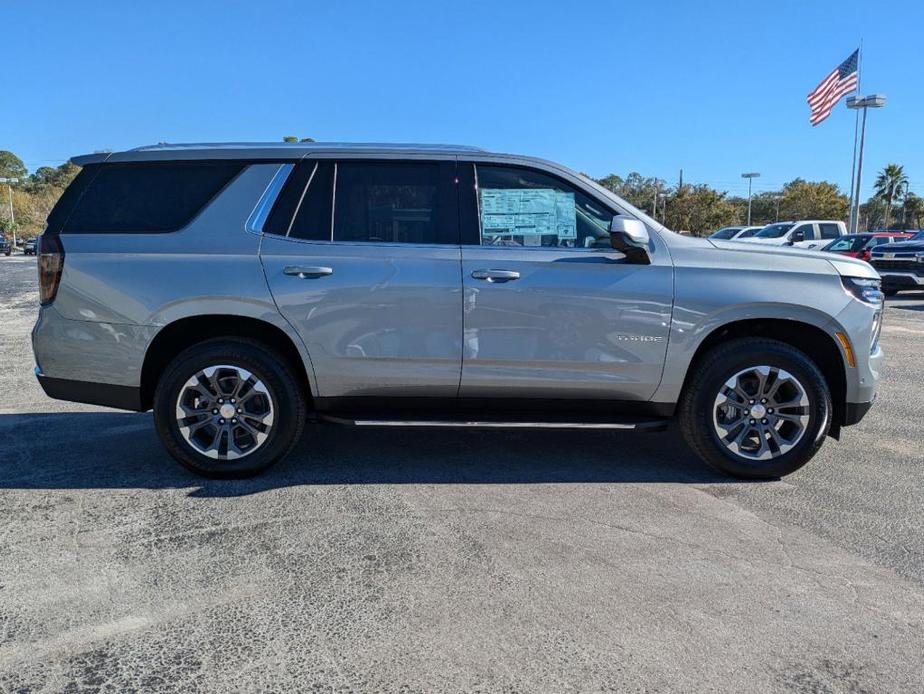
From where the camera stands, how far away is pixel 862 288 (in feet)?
13.7

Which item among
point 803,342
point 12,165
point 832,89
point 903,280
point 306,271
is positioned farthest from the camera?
point 12,165

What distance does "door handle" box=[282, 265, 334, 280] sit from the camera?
4.06 metres

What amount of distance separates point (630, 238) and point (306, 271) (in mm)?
1886

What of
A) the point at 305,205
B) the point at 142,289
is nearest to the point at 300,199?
the point at 305,205

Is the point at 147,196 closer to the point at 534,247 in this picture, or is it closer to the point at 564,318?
the point at 534,247

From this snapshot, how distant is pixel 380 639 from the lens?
2.57m

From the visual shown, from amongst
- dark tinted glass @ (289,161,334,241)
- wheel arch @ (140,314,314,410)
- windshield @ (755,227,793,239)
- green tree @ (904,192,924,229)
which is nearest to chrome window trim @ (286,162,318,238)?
dark tinted glass @ (289,161,334,241)

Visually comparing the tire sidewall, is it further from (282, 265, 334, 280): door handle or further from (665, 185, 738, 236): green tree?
(665, 185, 738, 236): green tree

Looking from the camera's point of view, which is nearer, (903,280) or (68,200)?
(68,200)

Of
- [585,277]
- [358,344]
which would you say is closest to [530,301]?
[585,277]

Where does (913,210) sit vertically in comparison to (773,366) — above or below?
above

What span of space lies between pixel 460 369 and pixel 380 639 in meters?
1.86

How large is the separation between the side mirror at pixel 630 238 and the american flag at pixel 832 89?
29.0 m

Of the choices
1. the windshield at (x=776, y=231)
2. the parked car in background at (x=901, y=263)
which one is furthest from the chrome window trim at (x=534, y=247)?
the windshield at (x=776, y=231)
